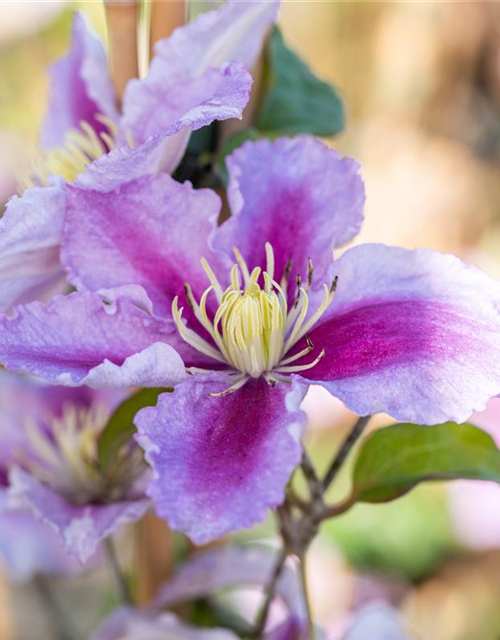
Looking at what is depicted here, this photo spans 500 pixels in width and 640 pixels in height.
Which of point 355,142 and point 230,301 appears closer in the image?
point 230,301

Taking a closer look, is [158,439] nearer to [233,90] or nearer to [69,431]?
[233,90]

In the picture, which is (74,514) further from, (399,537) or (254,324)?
(399,537)

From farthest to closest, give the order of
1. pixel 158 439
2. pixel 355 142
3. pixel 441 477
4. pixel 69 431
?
1. pixel 355 142
2. pixel 69 431
3. pixel 441 477
4. pixel 158 439

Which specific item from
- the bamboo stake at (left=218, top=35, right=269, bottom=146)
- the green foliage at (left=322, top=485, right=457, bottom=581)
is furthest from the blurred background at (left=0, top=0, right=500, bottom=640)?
the bamboo stake at (left=218, top=35, right=269, bottom=146)

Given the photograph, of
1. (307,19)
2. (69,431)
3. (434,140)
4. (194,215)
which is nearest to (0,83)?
(307,19)

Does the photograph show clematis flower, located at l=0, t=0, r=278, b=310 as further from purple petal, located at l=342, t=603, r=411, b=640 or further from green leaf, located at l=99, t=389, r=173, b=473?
purple petal, located at l=342, t=603, r=411, b=640

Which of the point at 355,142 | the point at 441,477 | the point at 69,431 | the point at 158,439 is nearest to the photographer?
the point at 158,439

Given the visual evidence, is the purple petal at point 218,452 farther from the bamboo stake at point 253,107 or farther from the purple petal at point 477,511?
the purple petal at point 477,511
